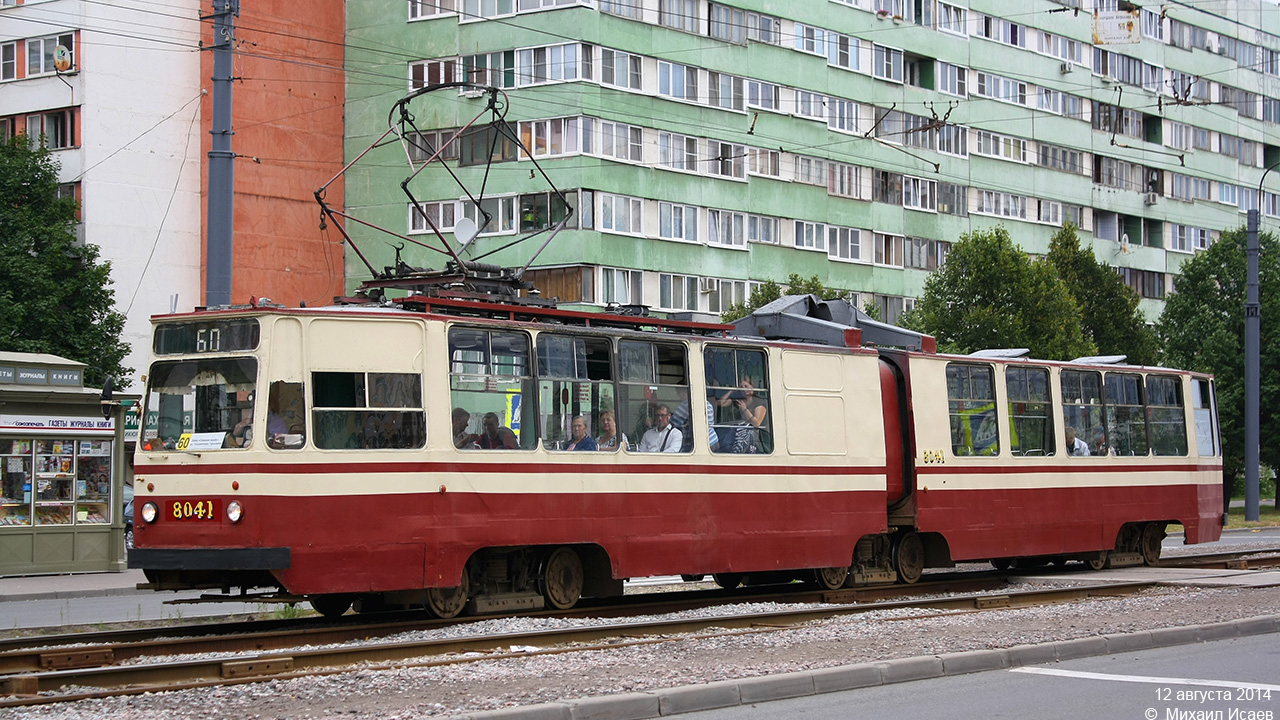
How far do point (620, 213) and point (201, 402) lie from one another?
33512mm

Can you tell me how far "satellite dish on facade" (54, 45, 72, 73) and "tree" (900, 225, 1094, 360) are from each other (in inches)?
1038

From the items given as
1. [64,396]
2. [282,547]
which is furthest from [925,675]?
[64,396]

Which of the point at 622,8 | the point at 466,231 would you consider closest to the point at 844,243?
the point at 622,8

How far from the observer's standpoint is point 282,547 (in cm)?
1367

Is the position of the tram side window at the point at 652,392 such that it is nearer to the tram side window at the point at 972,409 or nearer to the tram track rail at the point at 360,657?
the tram track rail at the point at 360,657

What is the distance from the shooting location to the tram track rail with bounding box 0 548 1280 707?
10.9m

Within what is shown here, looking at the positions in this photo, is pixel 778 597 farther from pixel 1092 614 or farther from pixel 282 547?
pixel 282 547

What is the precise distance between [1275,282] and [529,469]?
148ft

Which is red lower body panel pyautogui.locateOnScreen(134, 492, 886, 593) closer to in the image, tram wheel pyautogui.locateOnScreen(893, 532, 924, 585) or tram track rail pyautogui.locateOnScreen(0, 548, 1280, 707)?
tram track rail pyautogui.locateOnScreen(0, 548, 1280, 707)

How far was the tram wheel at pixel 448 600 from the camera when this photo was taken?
15.0 metres

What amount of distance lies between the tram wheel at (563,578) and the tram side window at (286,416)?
3.27 meters

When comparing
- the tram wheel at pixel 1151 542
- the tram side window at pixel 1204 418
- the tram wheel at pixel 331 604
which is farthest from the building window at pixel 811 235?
the tram wheel at pixel 331 604

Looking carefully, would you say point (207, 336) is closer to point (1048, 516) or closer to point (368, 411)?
point (368, 411)

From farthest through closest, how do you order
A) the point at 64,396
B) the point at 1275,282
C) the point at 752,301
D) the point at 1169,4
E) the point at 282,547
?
the point at 1169,4
the point at 1275,282
the point at 752,301
the point at 64,396
the point at 282,547
